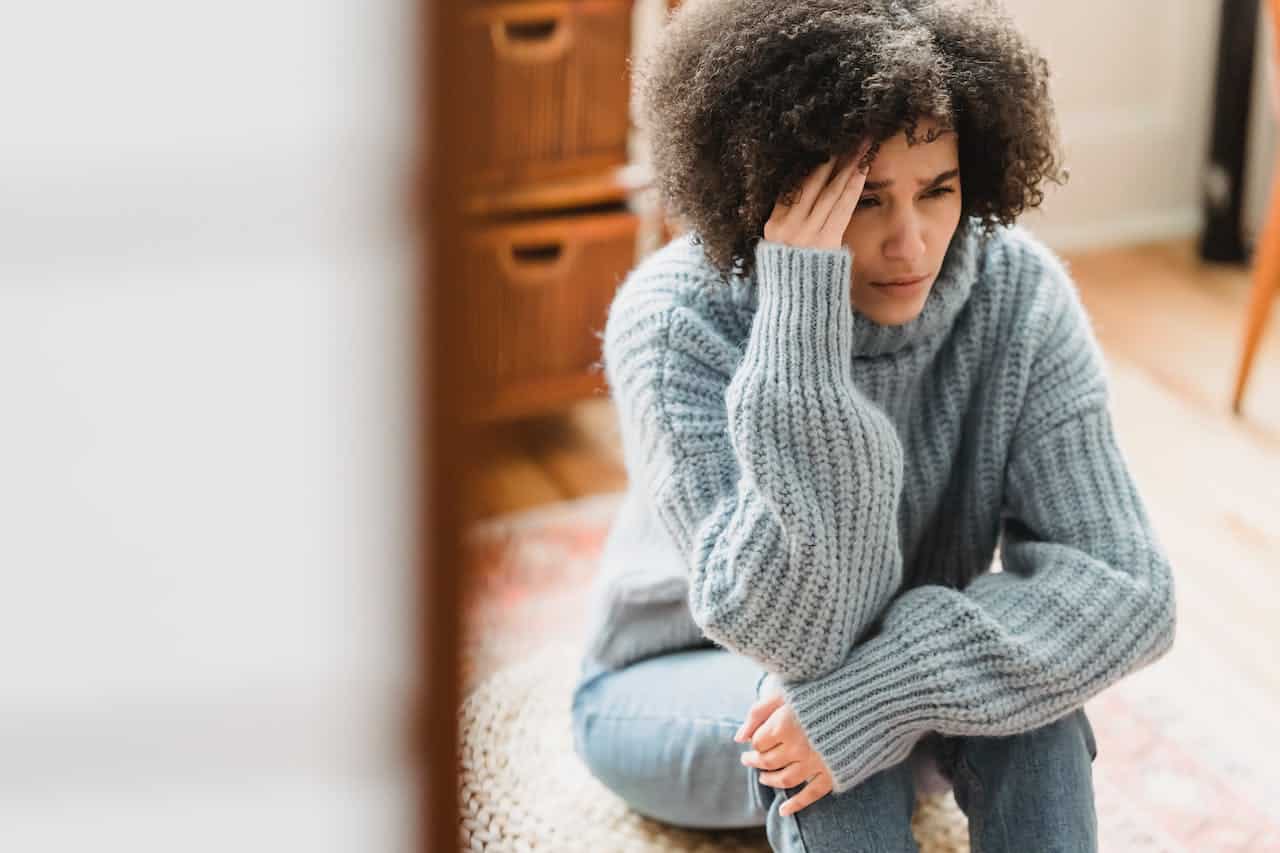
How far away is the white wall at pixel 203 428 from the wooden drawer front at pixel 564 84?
1.33 m

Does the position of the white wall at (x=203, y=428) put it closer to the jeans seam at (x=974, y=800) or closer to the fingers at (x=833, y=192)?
the fingers at (x=833, y=192)

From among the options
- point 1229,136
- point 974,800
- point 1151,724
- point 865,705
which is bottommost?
point 1151,724

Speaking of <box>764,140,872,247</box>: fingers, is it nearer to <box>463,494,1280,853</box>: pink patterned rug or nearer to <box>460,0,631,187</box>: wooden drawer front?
<box>463,494,1280,853</box>: pink patterned rug

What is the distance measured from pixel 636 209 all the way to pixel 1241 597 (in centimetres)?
92

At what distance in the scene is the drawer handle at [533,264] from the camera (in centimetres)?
212

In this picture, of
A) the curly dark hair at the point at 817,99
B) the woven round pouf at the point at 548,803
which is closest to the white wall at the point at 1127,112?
the woven round pouf at the point at 548,803

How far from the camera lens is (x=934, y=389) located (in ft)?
4.47

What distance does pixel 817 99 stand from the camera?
3.68 ft

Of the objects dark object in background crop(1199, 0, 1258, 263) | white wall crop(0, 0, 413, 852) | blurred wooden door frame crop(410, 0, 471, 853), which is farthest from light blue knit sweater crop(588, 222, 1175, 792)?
dark object in background crop(1199, 0, 1258, 263)

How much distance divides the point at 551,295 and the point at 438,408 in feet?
5.63

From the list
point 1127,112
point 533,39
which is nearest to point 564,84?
point 533,39

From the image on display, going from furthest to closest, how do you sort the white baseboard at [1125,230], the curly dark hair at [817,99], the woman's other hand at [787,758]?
1. the white baseboard at [1125,230]
2. the woman's other hand at [787,758]
3. the curly dark hair at [817,99]

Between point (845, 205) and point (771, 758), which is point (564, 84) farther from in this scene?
point (771, 758)

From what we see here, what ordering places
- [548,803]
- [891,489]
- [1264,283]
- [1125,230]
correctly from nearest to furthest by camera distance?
1. [891,489]
2. [548,803]
3. [1264,283]
4. [1125,230]
